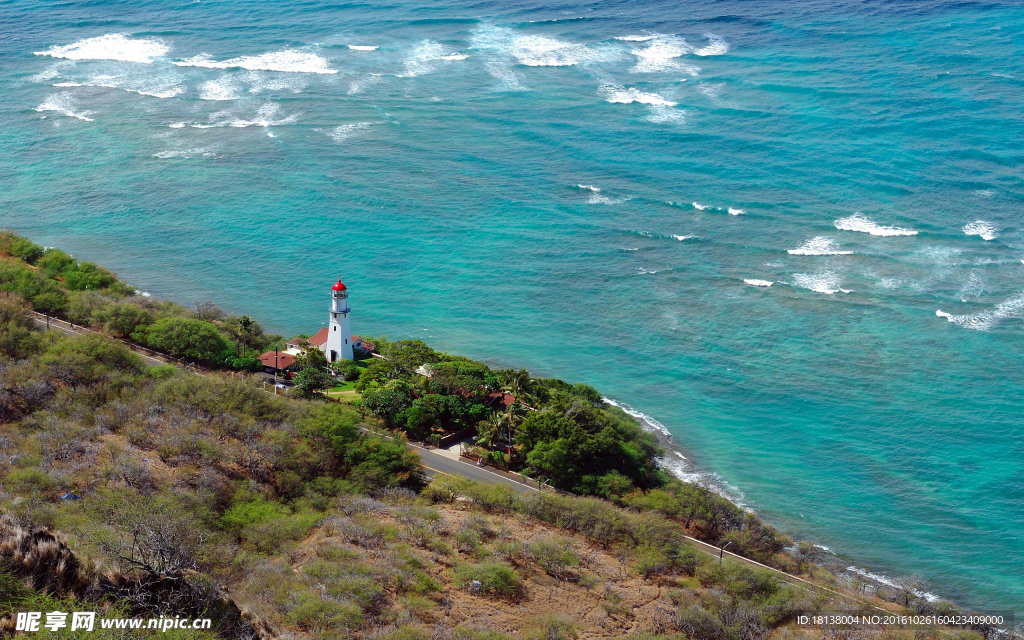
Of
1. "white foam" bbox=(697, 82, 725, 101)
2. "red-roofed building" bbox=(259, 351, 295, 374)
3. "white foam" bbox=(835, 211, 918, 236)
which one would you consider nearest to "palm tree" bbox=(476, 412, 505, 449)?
"red-roofed building" bbox=(259, 351, 295, 374)

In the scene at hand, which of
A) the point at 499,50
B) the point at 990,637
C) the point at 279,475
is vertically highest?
the point at 499,50

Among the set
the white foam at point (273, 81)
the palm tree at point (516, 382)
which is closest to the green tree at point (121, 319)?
the palm tree at point (516, 382)

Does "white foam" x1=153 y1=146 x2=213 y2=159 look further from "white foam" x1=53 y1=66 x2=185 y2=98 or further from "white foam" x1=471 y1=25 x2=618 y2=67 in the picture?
"white foam" x1=471 y1=25 x2=618 y2=67

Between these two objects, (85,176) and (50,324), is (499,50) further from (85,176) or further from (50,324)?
(50,324)

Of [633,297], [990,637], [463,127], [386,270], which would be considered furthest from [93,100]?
[990,637]

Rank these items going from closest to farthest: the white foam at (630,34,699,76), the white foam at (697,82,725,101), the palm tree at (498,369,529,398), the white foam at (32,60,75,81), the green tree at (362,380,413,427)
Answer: the green tree at (362,380,413,427)
the palm tree at (498,369,529,398)
the white foam at (697,82,725,101)
the white foam at (630,34,699,76)
the white foam at (32,60,75,81)

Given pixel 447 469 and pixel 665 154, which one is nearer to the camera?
pixel 447 469
